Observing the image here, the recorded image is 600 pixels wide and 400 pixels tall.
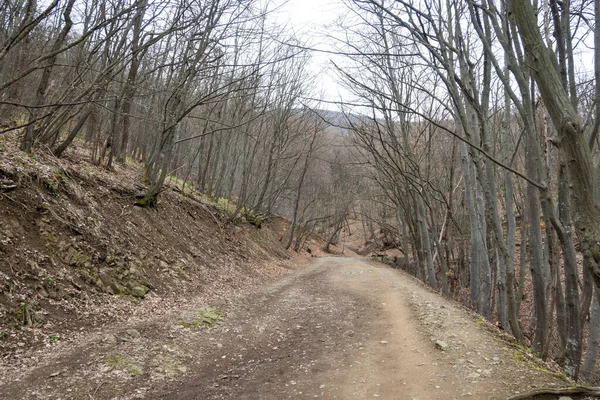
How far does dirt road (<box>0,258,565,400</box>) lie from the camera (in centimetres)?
365

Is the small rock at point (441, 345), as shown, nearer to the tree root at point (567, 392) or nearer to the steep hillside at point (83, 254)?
the tree root at point (567, 392)

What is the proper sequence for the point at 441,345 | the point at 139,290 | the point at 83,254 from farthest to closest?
the point at 139,290
the point at 83,254
the point at 441,345

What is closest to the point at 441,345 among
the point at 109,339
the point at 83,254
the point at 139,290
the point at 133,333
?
the point at 133,333

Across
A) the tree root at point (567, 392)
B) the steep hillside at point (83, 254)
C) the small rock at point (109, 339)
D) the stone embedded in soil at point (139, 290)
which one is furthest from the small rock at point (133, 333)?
the tree root at point (567, 392)

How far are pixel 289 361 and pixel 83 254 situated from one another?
395 cm

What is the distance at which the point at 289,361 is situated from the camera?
15.7 ft

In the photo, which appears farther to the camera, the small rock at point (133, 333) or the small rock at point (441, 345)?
the small rock at point (441, 345)

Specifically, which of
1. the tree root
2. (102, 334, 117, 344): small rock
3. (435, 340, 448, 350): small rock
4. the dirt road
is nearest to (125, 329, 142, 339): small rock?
the dirt road

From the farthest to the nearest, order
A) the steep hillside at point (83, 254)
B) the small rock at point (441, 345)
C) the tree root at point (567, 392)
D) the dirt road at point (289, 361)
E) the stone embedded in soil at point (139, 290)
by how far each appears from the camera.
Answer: the stone embedded in soil at point (139, 290), the small rock at point (441, 345), the steep hillside at point (83, 254), the dirt road at point (289, 361), the tree root at point (567, 392)

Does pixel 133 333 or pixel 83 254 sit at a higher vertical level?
pixel 83 254

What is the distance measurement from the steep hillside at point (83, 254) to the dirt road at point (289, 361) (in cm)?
63

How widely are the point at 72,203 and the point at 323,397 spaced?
234 inches

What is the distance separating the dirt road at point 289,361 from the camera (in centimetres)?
365

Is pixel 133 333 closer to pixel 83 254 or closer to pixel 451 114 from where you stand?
pixel 83 254
